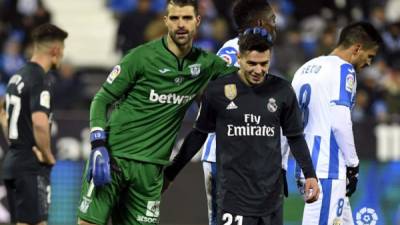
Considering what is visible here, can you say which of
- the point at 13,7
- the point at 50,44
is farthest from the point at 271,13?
the point at 13,7

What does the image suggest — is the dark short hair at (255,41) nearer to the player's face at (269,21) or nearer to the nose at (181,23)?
the nose at (181,23)

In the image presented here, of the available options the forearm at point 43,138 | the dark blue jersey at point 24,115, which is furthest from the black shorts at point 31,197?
the forearm at point 43,138

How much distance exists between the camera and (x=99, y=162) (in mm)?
7609

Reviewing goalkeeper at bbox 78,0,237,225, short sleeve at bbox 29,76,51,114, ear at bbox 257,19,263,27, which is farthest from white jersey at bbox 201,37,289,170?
short sleeve at bbox 29,76,51,114

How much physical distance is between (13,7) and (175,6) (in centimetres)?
1100

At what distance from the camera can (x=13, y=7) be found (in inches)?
722

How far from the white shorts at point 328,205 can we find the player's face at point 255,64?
148cm

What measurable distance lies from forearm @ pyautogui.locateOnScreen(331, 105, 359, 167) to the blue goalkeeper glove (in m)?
1.84

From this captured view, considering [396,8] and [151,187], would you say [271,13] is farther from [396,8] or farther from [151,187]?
[396,8]

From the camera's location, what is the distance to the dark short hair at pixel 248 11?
8.34m

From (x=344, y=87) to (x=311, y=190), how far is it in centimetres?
122

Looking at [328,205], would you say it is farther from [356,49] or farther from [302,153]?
[356,49]

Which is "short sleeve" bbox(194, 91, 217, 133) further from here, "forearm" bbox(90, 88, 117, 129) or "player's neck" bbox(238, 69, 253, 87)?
"forearm" bbox(90, 88, 117, 129)

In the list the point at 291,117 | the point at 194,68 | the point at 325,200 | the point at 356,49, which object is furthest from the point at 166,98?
the point at 356,49
